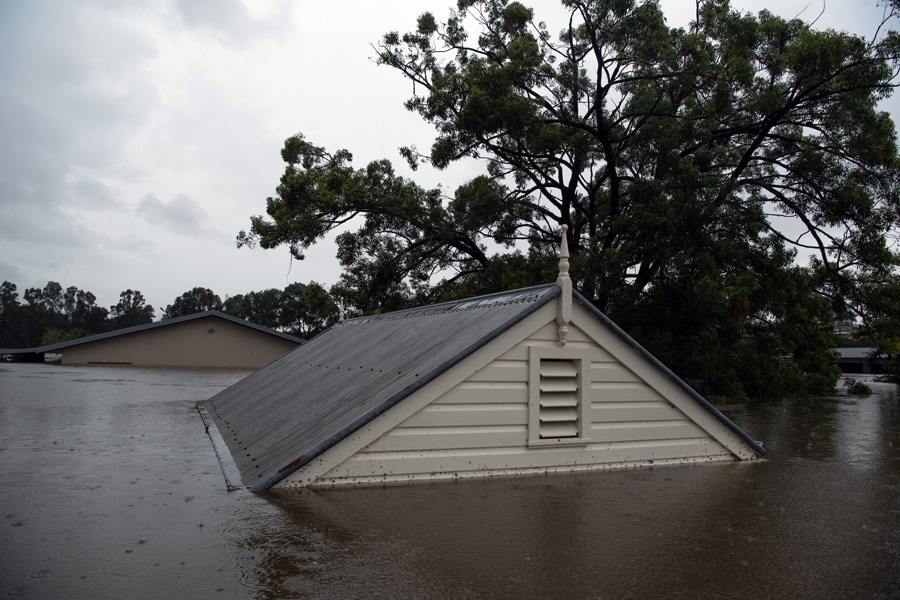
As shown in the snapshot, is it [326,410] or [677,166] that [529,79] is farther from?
[326,410]

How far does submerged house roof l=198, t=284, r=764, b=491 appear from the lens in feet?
21.1

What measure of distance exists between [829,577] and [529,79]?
18614mm

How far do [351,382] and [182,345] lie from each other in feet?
114

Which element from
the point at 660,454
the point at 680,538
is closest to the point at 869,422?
the point at 660,454

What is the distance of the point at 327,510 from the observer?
18.1ft

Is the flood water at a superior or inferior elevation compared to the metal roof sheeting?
inferior

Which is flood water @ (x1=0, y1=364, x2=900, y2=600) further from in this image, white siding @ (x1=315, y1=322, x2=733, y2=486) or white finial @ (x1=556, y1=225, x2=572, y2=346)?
white finial @ (x1=556, y1=225, x2=572, y2=346)

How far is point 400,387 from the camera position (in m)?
6.72

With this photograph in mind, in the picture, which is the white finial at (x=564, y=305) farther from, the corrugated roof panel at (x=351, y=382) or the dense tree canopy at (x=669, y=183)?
the dense tree canopy at (x=669, y=183)

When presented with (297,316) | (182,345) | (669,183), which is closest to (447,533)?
(669,183)

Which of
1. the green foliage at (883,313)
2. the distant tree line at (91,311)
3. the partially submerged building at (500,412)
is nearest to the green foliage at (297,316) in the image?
the distant tree line at (91,311)

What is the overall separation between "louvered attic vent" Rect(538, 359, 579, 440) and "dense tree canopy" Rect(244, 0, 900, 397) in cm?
1249

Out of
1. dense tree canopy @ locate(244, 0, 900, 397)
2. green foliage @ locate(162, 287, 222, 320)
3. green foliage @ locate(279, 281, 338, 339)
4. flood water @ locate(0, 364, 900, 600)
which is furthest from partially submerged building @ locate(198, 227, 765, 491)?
green foliage @ locate(162, 287, 222, 320)

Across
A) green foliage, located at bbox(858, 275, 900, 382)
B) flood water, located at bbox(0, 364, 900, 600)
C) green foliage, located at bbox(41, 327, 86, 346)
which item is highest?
green foliage, located at bbox(858, 275, 900, 382)
